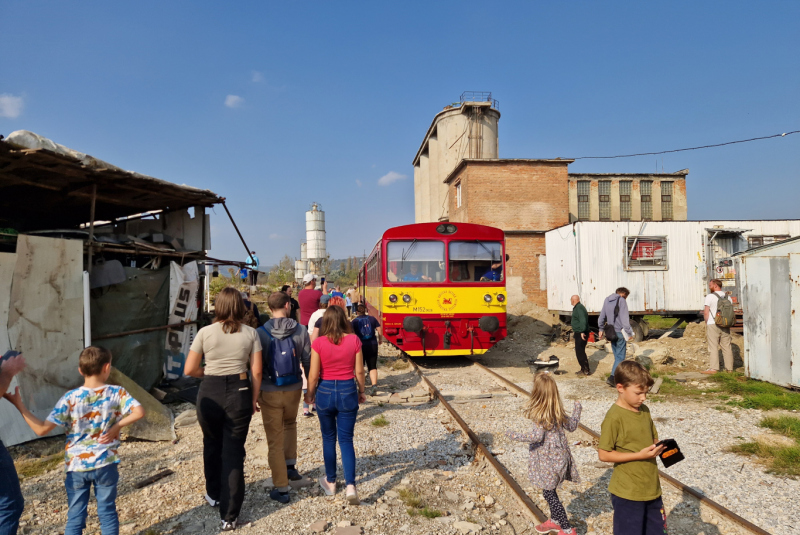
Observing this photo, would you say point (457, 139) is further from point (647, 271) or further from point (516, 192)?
point (647, 271)

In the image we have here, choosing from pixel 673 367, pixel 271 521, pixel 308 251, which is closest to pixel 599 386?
pixel 673 367

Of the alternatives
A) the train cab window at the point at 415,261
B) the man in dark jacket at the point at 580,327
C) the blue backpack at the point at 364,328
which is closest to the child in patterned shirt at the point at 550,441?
the blue backpack at the point at 364,328

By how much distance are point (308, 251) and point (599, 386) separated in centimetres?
4450

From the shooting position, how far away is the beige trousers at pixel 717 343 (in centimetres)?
1013

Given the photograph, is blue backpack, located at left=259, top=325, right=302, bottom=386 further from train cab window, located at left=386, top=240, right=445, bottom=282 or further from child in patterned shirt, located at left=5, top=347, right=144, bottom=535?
train cab window, located at left=386, top=240, right=445, bottom=282

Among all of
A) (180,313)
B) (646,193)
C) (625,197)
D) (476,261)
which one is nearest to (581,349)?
(476,261)

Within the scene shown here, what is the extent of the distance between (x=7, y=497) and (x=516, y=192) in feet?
77.2

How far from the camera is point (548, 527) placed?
3877 millimetres

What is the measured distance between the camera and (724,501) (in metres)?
4.51

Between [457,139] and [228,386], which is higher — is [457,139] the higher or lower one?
the higher one

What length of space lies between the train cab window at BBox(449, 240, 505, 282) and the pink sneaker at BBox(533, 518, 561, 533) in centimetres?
745

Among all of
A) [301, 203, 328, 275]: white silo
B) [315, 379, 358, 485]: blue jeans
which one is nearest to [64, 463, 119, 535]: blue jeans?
[315, 379, 358, 485]: blue jeans

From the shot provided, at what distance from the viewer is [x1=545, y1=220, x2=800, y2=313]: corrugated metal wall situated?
51.3ft

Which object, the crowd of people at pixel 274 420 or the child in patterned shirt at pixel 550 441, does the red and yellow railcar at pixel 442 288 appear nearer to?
the crowd of people at pixel 274 420
